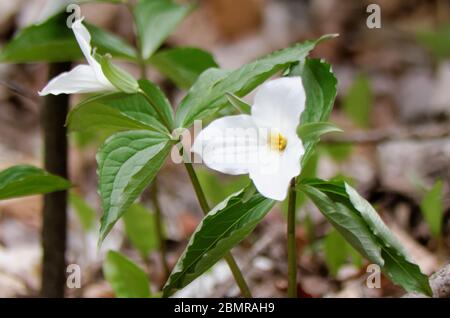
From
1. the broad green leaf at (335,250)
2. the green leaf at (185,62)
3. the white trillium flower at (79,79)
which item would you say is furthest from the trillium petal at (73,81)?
the broad green leaf at (335,250)

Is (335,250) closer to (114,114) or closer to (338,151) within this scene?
(338,151)

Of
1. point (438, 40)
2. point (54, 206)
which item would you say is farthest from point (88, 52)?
point (438, 40)

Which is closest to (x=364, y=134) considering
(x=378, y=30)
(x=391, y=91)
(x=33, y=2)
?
(x=391, y=91)

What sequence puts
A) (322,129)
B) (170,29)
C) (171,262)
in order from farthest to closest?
(171,262)
(170,29)
(322,129)

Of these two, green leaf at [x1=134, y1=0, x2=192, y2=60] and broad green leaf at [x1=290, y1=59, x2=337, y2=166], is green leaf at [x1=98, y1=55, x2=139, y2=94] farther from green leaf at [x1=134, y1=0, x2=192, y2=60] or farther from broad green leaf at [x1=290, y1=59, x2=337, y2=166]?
green leaf at [x1=134, y1=0, x2=192, y2=60]
